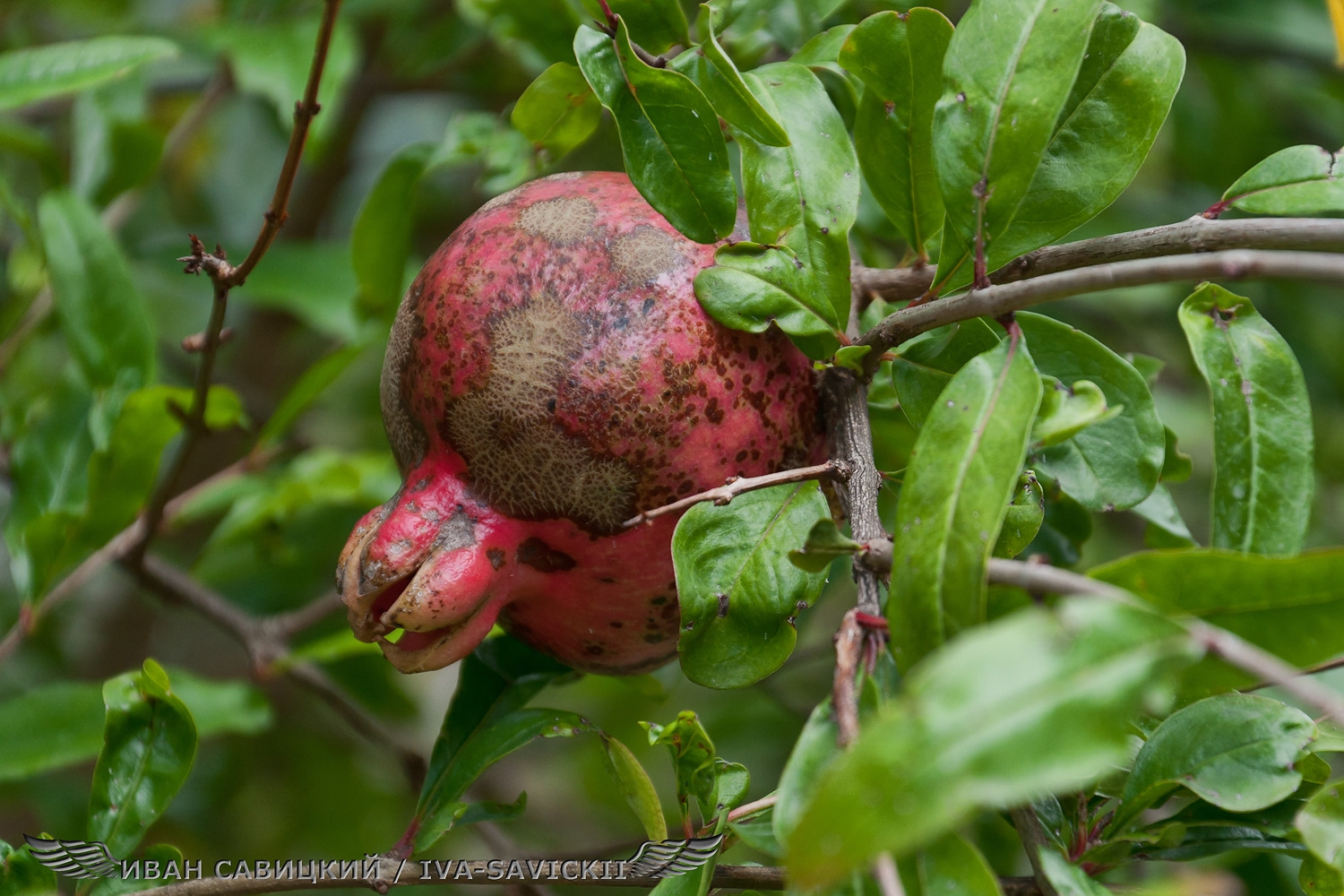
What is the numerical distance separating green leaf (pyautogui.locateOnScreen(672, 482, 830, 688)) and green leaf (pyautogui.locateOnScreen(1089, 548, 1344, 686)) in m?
0.17

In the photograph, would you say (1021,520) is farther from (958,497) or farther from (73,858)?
(73,858)

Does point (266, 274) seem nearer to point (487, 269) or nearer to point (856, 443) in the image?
point (487, 269)

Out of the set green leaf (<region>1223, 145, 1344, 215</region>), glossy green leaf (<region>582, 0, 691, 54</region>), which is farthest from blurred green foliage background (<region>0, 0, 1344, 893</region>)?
green leaf (<region>1223, 145, 1344, 215</region>)

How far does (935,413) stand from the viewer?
19.8 inches

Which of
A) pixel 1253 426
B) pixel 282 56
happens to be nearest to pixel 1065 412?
pixel 1253 426

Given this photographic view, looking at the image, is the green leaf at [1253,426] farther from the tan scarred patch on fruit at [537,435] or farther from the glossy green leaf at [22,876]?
the glossy green leaf at [22,876]

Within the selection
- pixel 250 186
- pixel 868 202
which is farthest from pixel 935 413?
pixel 250 186

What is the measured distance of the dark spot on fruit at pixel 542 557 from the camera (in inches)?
24.8

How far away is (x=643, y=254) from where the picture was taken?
0.61 metres

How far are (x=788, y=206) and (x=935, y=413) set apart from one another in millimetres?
173

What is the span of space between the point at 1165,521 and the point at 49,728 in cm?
91

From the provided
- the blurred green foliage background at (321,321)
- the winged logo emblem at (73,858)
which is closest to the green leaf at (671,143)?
the blurred green foliage background at (321,321)

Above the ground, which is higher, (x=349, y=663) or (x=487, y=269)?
(x=487, y=269)

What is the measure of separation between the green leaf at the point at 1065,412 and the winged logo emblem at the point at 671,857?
26cm
